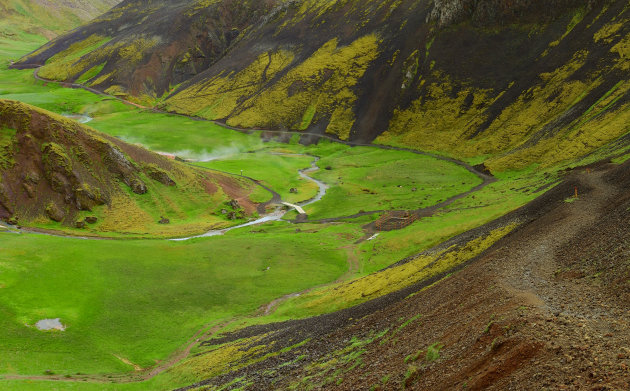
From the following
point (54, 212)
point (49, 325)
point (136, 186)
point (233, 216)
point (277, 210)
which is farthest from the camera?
point (277, 210)

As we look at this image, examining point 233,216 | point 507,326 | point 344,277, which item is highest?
point 507,326

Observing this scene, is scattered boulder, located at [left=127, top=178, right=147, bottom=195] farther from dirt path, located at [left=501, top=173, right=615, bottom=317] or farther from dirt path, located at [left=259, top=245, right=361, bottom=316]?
dirt path, located at [left=501, top=173, right=615, bottom=317]

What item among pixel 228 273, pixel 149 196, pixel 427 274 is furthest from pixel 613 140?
pixel 149 196

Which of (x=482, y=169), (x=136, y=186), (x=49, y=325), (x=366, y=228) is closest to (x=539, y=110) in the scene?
(x=482, y=169)

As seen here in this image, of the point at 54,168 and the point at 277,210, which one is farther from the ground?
the point at 54,168

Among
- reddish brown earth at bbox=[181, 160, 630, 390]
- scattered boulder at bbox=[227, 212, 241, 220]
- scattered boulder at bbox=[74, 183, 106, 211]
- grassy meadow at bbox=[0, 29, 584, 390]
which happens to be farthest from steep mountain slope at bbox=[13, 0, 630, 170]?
scattered boulder at bbox=[74, 183, 106, 211]

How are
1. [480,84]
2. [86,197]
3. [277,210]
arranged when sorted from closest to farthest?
[86,197]
[277,210]
[480,84]

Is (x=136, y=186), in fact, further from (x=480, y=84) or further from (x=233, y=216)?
(x=480, y=84)
